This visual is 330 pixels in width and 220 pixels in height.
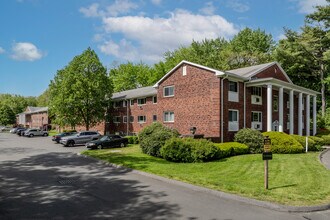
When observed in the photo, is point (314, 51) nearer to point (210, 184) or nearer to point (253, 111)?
point (253, 111)

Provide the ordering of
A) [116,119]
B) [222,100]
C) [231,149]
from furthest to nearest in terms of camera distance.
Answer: [116,119], [222,100], [231,149]

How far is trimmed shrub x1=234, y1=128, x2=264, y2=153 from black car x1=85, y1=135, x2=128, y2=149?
1187cm

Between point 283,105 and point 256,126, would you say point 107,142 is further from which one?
point 283,105

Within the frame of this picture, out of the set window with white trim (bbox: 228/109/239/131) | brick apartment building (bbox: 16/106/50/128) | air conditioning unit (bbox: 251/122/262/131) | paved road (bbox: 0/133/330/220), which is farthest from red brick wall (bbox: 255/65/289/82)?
brick apartment building (bbox: 16/106/50/128)

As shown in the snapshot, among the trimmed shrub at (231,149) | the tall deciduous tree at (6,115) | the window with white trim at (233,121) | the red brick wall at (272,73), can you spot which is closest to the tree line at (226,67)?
the red brick wall at (272,73)

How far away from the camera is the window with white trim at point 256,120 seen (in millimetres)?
27586

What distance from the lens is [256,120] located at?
28.3 m

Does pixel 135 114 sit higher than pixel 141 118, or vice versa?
pixel 135 114

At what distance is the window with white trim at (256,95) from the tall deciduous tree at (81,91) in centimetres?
2404

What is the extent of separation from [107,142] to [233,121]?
489 inches

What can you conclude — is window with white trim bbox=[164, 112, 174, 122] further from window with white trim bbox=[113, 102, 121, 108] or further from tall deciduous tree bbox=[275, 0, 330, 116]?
tall deciduous tree bbox=[275, 0, 330, 116]

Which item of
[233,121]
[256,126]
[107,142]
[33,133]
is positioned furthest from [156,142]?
[33,133]

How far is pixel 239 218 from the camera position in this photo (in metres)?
7.77

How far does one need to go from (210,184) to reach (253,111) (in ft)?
59.1
